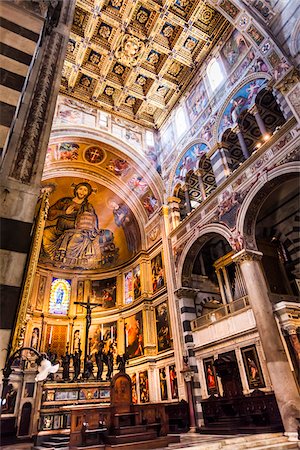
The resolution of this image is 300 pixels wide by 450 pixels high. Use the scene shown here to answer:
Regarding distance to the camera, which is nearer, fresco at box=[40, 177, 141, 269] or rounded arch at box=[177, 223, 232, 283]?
rounded arch at box=[177, 223, 232, 283]

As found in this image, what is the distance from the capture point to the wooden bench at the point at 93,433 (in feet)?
26.4

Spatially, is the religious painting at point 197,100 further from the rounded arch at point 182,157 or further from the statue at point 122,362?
the statue at point 122,362

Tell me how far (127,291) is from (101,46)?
575 inches

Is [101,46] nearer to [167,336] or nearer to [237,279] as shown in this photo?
[237,279]

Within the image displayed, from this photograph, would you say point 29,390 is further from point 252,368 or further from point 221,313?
point 252,368

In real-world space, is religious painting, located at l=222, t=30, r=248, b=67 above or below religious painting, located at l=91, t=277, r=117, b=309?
above

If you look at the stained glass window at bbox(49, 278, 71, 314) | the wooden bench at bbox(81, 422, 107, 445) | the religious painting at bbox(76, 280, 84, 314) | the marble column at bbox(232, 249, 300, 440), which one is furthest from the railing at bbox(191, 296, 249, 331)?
the stained glass window at bbox(49, 278, 71, 314)

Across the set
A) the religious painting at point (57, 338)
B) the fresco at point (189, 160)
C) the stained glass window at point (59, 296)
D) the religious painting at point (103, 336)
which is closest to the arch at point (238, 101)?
the fresco at point (189, 160)

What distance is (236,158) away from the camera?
15742mm

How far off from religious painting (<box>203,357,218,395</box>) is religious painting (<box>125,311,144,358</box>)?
453 cm

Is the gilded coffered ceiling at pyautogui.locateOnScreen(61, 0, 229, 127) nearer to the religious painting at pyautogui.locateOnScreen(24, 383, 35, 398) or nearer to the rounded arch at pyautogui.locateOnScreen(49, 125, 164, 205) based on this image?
the rounded arch at pyautogui.locateOnScreen(49, 125, 164, 205)

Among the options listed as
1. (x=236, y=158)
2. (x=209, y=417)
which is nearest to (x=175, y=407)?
(x=209, y=417)

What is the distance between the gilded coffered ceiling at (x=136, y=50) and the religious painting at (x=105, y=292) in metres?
11.4

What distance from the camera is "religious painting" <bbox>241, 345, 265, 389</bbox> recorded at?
412 inches
